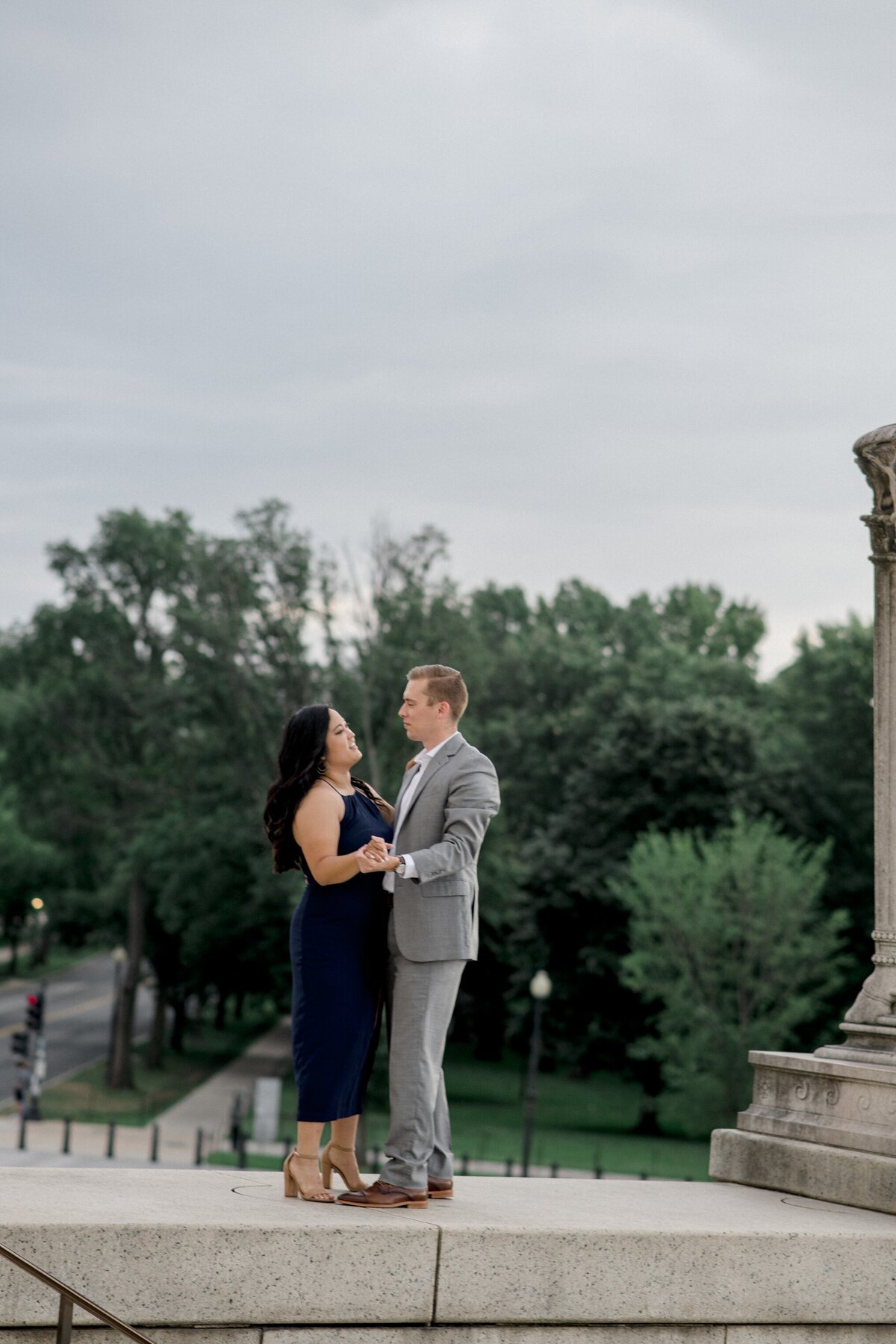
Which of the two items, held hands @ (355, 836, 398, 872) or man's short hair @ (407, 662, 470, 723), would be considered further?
man's short hair @ (407, 662, 470, 723)

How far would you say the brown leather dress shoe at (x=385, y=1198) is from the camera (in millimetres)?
5641

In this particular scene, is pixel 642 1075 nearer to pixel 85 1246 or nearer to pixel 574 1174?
pixel 574 1174

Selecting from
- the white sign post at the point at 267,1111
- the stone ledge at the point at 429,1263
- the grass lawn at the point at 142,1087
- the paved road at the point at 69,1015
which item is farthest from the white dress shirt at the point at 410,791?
the paved road at the point at 69,1015

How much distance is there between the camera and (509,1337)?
206 inches

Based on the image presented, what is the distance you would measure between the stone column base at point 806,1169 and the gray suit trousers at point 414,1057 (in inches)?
79.7

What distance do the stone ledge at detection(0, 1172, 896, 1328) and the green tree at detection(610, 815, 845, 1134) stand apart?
102ft

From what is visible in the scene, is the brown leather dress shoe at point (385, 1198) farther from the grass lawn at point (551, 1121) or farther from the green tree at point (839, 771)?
the green tree at point (839, 771)

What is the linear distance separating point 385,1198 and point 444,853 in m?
1.25

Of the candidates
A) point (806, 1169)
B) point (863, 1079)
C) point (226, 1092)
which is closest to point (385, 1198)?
point (806, 1169)

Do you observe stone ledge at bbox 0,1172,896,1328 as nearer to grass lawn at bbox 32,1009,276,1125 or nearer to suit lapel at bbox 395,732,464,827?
suit lapel at bbox 395,732,464,827

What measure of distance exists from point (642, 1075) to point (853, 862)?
8.89 m

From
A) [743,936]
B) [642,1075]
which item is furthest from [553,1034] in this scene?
[743,936]

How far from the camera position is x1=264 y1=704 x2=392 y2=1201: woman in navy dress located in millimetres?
5758

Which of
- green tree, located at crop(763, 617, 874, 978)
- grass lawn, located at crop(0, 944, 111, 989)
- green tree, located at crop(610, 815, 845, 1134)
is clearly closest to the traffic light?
green tree, located at crop(610, 815, 845, 1134)
